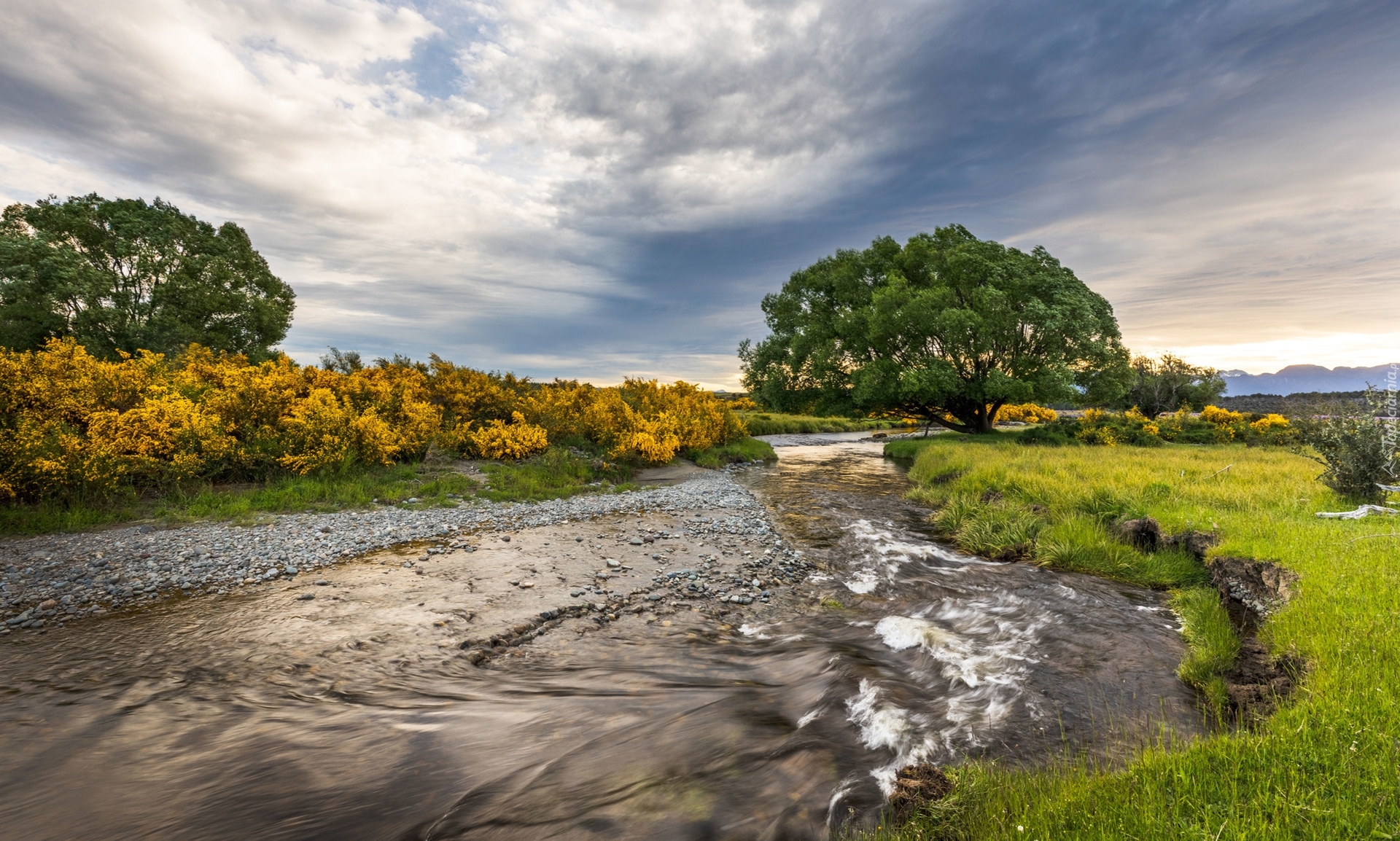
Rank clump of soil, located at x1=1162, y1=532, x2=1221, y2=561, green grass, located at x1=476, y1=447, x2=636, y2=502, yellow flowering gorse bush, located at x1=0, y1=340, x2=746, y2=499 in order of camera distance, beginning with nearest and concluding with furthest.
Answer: clump of soil, located at x1=1162, y1=532, x2=1221, y2=561, yellow flowering gorse bush, located at x1=0, y1=340, x2=746, y2=499, green grass, located at x1=476, y1=447, x2=636, y2=502

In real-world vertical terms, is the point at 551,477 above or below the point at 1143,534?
above

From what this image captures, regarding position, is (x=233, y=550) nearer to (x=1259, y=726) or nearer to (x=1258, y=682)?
(x=1259, y=726)

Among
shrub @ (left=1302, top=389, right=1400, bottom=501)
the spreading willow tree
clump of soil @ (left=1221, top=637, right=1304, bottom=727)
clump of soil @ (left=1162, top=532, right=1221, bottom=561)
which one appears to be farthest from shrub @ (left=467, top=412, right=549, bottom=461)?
shrub @ (left=1302, top=389, right=1400, bottom=501)

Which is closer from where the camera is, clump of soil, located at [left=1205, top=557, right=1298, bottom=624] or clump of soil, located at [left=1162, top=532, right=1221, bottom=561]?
clump of soil, located at [left=1205, top=557, right=1298, bottom=624]

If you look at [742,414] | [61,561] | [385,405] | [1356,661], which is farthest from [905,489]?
[742,414]

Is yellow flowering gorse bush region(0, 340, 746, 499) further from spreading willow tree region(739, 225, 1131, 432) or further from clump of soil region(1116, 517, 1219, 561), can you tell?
clump of soil region(1116, 517, 1219, 561)

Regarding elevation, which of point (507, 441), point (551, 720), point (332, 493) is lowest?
point (551, 720)

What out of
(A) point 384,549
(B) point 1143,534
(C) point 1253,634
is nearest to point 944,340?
(B) point 1143,534

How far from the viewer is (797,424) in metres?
58.9

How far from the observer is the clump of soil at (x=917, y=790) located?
12.0 ft

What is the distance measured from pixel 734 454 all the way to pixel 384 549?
19883mm

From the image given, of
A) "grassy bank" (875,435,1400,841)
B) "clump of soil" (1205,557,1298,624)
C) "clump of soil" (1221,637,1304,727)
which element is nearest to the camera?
"grassy bank" (875,435,1400,841)

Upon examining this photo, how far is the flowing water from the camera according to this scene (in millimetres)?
3938

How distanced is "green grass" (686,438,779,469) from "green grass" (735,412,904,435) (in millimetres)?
19653
